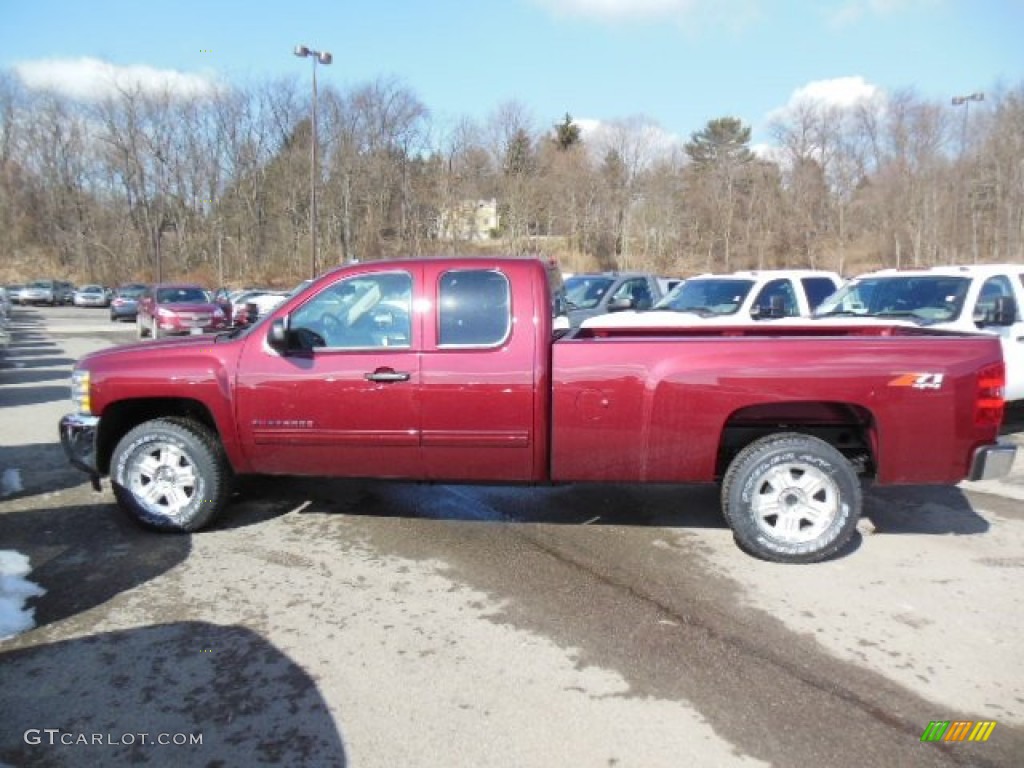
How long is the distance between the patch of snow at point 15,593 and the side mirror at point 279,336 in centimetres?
196

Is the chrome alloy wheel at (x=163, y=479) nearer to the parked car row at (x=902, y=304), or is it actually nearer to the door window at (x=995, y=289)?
the parked car row at (x=902, y=304)

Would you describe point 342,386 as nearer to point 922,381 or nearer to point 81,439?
point 81,439

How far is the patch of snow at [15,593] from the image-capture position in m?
3.85

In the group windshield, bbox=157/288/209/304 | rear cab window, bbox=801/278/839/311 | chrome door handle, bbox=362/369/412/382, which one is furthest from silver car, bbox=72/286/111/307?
chrome door handle, bbox=362/369/412/382

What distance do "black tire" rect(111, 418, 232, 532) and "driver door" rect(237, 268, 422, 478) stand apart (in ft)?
1.14

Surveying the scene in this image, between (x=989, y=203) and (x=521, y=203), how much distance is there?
32753 millimetres

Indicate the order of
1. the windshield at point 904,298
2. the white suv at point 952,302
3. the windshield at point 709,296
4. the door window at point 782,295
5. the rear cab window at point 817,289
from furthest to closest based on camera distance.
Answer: the rear cab window at point 817,289 < the windshield at point 709,296 < the door window at point 782,295 < the windshield at point 904,298 < the white suv at point 952,302

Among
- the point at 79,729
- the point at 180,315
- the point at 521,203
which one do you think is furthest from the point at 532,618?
the point at 521,203

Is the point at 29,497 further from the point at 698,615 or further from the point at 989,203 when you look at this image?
the point at 989,203

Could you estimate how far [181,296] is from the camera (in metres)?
22.0

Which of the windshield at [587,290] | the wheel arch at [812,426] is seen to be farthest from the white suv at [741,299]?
the wheel arch at [812,426]

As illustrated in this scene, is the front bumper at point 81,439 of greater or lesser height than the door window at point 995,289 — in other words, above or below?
below

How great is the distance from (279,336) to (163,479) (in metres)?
1.42

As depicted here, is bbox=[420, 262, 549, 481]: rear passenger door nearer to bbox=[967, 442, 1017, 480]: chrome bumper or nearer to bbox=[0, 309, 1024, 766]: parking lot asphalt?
bbox=[0, 309, 1024, 766]: parking lot asphalt
